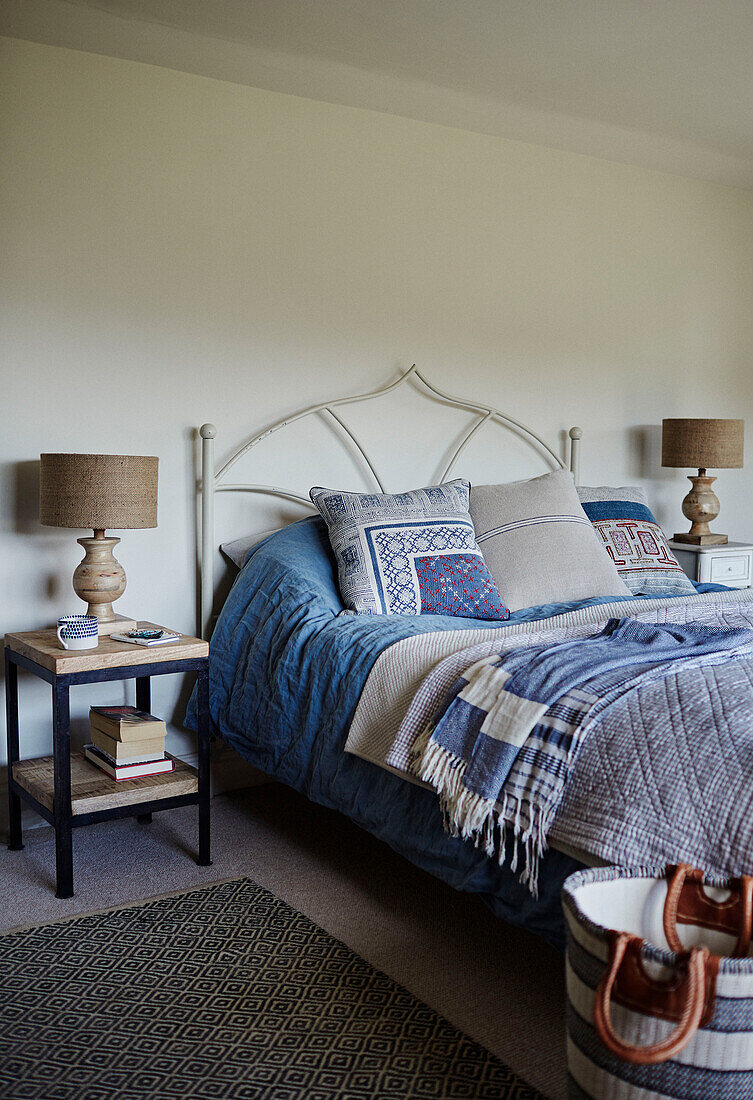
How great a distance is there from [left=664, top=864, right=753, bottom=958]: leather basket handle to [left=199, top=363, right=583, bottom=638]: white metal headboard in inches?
76.0

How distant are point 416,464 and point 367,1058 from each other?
7.16ft

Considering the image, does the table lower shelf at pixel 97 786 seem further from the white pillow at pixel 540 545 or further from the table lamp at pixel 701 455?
the table lamp at pixel 701 455

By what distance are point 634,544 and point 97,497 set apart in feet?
6.07

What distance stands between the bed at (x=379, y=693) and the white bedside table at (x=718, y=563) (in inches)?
22.8

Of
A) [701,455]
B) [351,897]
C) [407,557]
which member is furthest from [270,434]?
[701,455]

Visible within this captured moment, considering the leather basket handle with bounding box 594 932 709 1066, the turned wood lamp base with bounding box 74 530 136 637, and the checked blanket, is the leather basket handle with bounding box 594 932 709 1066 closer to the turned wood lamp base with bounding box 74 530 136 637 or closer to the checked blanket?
the checked blanket

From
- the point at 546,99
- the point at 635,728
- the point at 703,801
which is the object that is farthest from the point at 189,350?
the point at 703,801

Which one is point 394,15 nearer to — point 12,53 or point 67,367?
point 12,53

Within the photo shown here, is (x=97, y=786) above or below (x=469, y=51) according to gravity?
below

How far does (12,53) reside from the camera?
2664mm

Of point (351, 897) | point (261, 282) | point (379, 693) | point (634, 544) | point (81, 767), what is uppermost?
point (261, 282)

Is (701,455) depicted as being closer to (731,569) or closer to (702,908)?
(731,569)

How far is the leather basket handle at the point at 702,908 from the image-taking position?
1336mm

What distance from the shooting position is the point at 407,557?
108 inches
